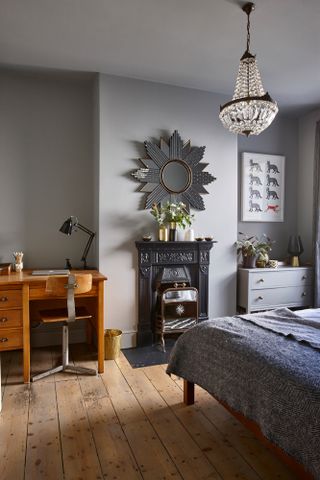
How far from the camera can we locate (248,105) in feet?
6.87

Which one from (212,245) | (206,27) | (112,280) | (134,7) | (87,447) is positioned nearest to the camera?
(87,447)

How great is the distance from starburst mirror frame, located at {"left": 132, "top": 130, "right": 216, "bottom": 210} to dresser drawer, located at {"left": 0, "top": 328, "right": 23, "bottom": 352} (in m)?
1.66

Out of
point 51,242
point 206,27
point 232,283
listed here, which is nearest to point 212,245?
point 232,283

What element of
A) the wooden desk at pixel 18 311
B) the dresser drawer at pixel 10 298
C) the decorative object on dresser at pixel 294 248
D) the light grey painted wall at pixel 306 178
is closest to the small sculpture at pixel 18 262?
the wooden desk at pixel 18 311

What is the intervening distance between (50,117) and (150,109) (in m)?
1.03

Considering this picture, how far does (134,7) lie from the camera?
7.54 feet

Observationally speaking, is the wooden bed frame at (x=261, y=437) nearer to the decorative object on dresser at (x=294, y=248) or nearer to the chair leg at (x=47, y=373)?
the chair leg at (x=47, y=373)

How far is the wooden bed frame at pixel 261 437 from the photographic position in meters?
1.45

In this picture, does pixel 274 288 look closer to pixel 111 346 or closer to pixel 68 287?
pixel 111 346

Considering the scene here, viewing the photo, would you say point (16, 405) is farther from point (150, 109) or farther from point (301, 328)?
point (150, 109)

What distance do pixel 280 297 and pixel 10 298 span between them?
2.84 meters

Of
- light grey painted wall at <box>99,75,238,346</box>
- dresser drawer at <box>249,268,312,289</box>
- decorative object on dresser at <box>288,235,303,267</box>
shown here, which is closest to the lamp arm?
light grey painted wall at <box>99,75,238,346</box>

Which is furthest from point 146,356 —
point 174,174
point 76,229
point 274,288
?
point 174,174

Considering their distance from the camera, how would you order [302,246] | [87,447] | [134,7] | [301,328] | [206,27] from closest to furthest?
[87,447], [301,328], [134,7], [206,27], [302,246]
